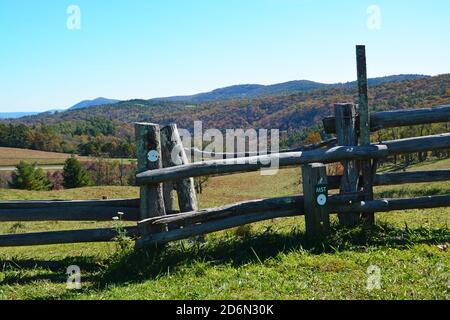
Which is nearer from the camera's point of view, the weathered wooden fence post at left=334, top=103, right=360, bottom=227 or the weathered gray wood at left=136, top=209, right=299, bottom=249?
the weathered gray wood at left=136, top=209, right=299, bottom=249

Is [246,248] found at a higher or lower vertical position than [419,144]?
lower

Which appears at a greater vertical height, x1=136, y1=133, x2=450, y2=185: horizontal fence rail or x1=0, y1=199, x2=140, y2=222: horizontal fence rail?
x1=136, y1=133, x2=450, y2=185: horizontal fence rail

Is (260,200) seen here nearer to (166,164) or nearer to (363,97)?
(166,164)

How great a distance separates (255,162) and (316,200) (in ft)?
3.26

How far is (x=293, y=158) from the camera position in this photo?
670cm

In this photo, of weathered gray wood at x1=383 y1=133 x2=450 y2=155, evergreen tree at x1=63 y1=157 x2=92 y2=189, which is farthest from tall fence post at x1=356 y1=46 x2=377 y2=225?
evergreen tree at x1=63 y1=157 x2=92 y2=189

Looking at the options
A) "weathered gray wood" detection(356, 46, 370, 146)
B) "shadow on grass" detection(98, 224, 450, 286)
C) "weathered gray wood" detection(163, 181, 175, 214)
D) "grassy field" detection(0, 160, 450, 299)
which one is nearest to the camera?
"grassy field" detection(0, 160, 450, 299)

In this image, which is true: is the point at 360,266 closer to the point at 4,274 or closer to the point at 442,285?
the point at 442,285

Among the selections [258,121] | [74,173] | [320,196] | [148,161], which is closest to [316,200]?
[320,196]

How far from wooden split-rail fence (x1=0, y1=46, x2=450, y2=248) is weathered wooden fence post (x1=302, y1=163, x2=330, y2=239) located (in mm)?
14

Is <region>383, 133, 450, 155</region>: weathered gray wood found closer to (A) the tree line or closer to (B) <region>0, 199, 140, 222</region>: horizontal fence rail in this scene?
(B) <region>0, 199, 140, 222</region>: horizontal fence rail

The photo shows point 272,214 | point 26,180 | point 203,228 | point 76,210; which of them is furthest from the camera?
point 26,180

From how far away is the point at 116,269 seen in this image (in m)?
6.00

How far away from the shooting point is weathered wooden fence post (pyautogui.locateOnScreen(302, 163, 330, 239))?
6.41 metres
